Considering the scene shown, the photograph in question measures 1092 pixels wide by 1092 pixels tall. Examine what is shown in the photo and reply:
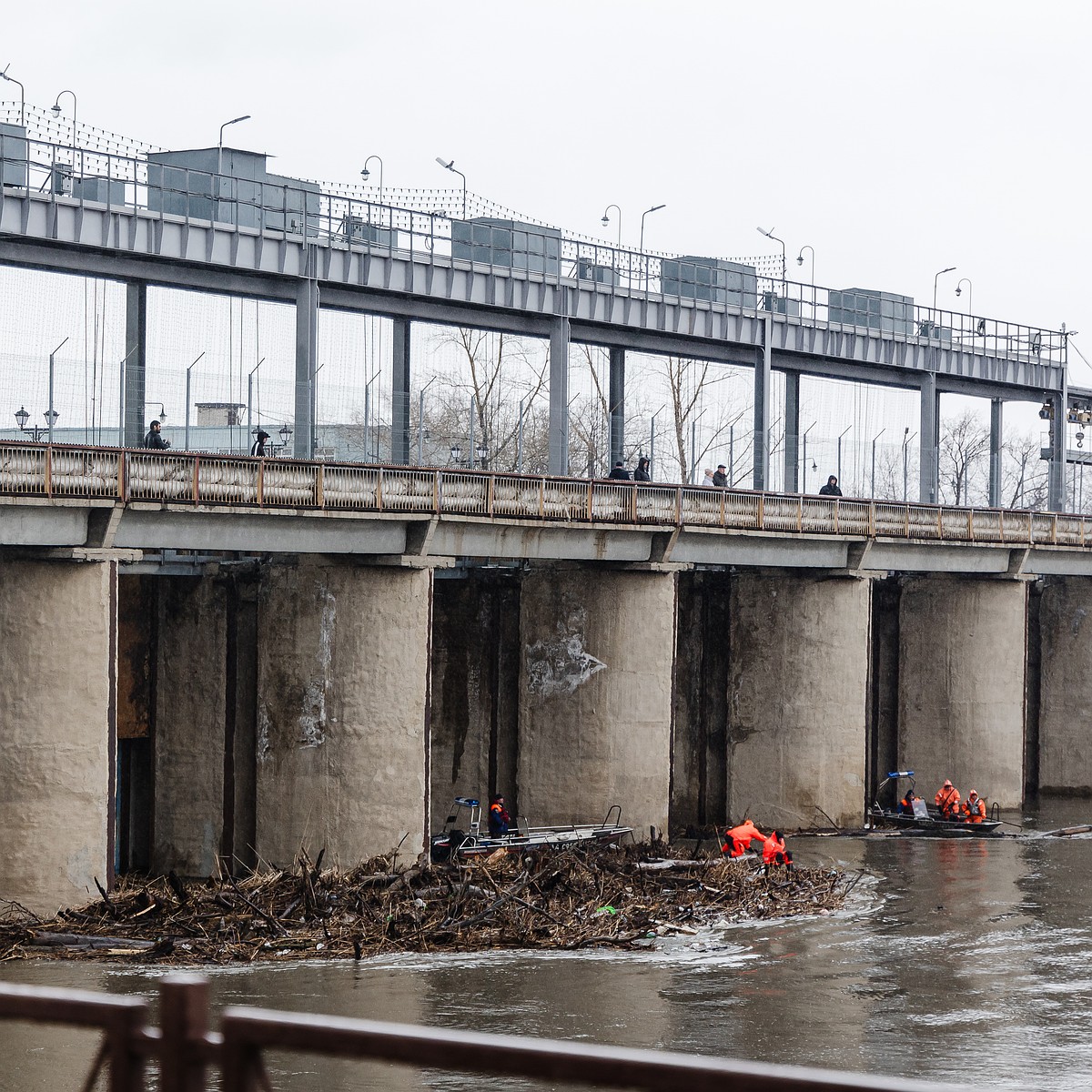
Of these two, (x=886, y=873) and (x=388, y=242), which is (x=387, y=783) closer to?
(x=886, y=873)

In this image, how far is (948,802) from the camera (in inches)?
1699

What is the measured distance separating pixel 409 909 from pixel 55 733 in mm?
6330

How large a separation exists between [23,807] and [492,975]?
7786 millimetres

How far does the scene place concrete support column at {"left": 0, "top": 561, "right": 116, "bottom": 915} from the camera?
25750 mm

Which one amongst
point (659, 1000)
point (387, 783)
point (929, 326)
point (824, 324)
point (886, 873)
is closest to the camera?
point (659, 1000)

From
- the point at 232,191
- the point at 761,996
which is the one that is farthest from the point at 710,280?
the point at 761,996

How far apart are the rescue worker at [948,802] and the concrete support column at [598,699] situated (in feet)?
31.8

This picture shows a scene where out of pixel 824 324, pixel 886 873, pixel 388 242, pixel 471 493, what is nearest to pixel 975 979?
pixel 886 873

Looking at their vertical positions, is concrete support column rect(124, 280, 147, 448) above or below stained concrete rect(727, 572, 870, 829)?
above

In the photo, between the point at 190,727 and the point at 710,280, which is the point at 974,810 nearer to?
the point at 710,280

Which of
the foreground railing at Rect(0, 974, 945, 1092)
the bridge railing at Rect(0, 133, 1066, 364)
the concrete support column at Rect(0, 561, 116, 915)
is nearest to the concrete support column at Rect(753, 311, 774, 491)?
the bridge railing at Rect(0, 133, 1066, 364)

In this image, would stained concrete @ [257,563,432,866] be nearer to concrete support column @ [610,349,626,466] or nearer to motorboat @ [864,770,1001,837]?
motorboat @ [864,770,1001,837]

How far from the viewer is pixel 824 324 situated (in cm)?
5300

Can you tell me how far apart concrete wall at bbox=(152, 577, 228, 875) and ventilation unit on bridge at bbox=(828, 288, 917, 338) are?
28399 millimetres
